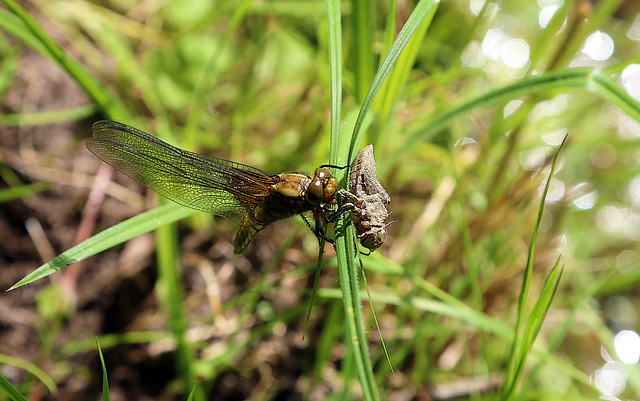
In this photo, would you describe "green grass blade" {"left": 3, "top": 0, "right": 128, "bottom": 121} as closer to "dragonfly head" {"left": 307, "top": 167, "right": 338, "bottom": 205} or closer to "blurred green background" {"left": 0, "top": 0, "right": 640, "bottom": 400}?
"blurred green background" {"left": 0, "top": 0, "right": 640, "bottom": 400}

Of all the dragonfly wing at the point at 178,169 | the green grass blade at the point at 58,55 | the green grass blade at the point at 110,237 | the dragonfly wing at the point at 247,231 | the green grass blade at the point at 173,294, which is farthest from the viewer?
the green grass blade at the point at 173,294

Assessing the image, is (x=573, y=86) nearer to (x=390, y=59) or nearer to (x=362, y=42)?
(x=390, y=59)

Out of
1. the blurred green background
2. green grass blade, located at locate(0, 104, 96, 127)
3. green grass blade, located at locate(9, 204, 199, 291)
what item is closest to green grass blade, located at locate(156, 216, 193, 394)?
the blurred green background

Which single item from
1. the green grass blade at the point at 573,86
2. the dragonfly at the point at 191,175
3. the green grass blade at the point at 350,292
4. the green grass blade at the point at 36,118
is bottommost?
the green grass blade at the point at 350,292

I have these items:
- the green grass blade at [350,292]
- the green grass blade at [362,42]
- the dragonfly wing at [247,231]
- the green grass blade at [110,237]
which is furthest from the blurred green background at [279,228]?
the green grass blade at [110,237]

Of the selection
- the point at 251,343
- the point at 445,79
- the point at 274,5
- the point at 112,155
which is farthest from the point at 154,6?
the point at 251,343

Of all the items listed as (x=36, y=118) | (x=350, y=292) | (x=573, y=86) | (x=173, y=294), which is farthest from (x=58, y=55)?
(x=573, y=86)

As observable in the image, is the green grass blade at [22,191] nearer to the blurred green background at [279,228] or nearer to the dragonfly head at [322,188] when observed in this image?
the blurred green background at [279,228]
